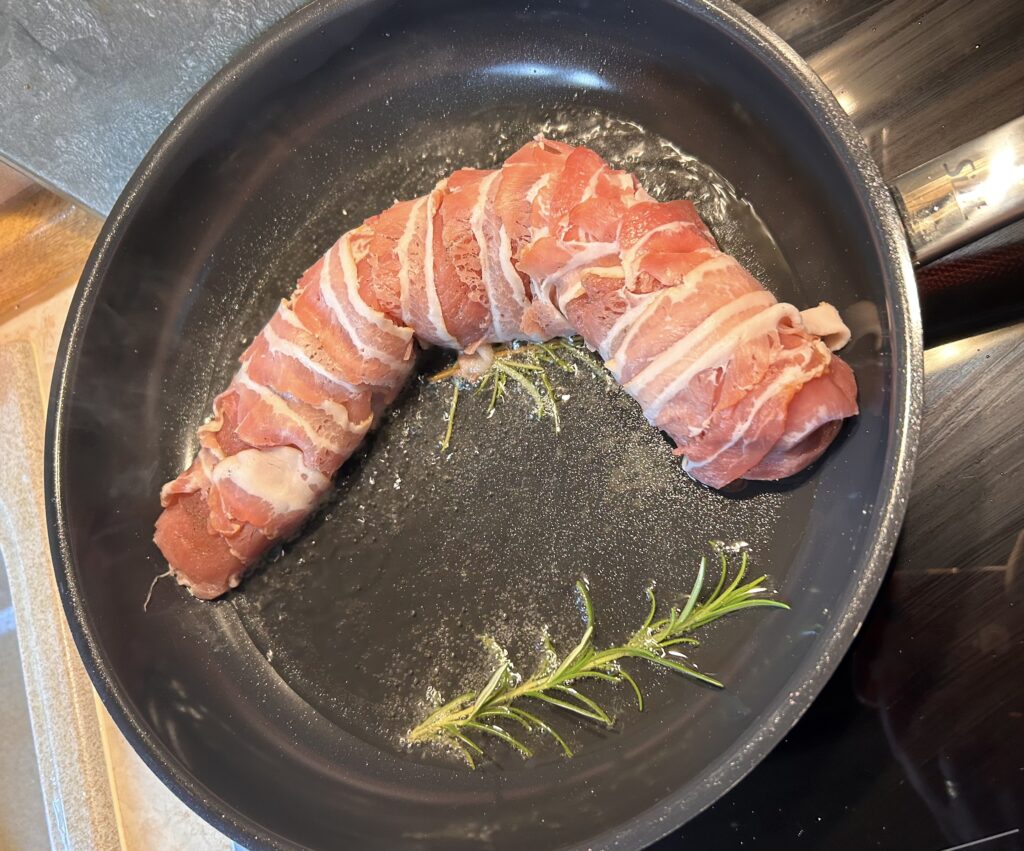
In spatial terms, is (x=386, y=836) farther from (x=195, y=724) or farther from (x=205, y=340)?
(x=205, y=340)

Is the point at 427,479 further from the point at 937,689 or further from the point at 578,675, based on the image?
the point at 937,689

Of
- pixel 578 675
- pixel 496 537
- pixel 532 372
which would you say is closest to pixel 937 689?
pixel 578 675

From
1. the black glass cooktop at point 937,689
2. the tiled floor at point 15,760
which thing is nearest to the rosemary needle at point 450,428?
the black glass cooktop at point 937,689

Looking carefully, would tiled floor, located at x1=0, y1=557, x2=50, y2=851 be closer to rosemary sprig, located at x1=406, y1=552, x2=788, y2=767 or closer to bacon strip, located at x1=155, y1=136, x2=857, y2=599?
bacon strip, located at x1=155, y1=136, x2=857, y2=599

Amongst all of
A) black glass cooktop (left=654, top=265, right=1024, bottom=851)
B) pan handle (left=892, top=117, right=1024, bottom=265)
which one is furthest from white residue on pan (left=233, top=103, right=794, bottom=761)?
pan handle (left=892, top=117, right=1024, bottom=265)

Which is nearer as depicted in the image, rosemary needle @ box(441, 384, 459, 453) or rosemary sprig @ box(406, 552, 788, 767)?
rosemary sprig @ box(406, 552, 788, 767)
